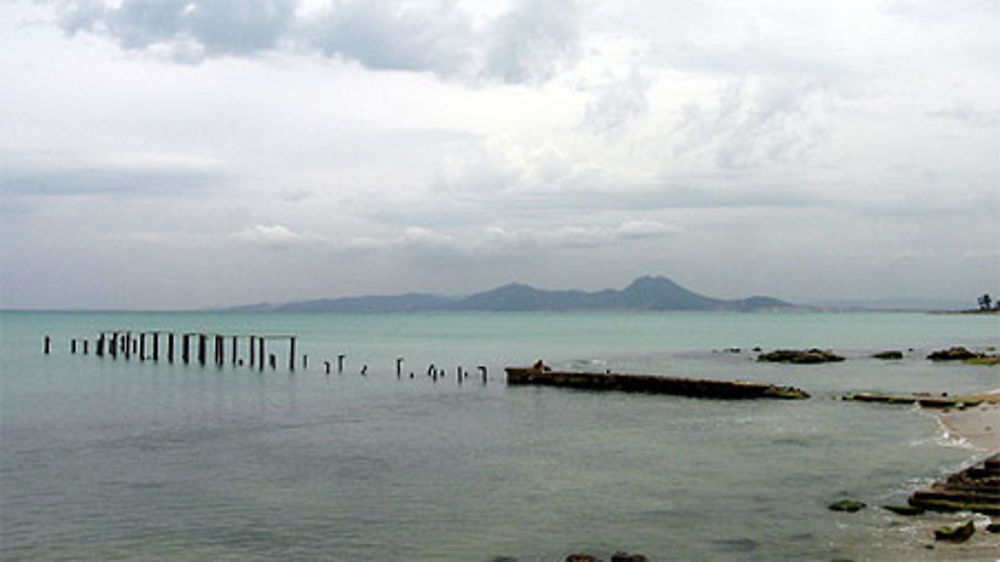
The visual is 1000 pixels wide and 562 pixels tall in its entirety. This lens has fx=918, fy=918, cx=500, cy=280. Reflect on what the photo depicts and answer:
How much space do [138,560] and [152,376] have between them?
181 ft

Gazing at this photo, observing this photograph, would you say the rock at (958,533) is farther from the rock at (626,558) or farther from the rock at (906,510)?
the rock at (626,558)

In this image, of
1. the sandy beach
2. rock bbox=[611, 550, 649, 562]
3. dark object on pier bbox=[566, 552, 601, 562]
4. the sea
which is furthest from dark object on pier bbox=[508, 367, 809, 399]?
dark object on pier bbox=[566, 552, 601, 562]

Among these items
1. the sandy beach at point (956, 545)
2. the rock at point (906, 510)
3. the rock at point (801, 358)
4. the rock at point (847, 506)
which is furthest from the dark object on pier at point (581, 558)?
the rock at point (801, 358)

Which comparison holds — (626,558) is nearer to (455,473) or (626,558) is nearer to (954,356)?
(455,473)

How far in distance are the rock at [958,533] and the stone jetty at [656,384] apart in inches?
1315

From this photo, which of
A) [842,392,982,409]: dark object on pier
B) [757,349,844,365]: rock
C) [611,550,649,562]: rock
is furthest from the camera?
[757,349,844,365]: rock

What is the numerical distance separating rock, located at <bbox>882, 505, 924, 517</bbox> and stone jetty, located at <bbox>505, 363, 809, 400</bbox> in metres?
30.0

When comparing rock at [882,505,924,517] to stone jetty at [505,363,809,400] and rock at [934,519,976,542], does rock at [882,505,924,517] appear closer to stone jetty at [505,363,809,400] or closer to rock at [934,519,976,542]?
rock at [934,519,976,542]

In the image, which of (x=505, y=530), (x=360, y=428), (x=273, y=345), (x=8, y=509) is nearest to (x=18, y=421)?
(x=360, y=428)

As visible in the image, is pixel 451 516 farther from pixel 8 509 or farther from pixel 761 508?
pixel 8 509

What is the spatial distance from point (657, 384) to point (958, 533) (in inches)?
1572

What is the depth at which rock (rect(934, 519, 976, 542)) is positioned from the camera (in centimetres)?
2022

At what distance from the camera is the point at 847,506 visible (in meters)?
24.2

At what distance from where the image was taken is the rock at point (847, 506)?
24.1 meters
